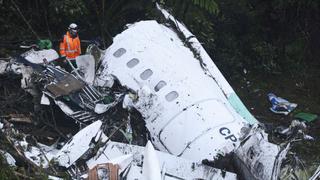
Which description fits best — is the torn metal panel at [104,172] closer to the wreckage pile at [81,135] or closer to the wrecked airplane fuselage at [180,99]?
the wreckage pile at [81,135]

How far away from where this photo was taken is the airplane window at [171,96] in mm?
7855

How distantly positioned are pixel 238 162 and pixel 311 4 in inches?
221

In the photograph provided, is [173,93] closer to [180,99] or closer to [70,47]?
[180,99]

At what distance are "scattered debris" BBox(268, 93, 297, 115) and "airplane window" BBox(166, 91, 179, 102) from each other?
3026 mm

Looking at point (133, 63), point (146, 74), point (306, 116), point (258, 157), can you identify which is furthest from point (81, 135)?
point (306, 116)

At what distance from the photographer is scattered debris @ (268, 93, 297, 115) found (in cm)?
1020

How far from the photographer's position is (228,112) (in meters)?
7.77

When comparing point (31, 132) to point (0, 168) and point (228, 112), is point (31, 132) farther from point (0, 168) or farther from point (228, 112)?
point (228, 112)

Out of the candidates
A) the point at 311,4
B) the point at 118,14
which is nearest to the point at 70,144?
the point at 118,14

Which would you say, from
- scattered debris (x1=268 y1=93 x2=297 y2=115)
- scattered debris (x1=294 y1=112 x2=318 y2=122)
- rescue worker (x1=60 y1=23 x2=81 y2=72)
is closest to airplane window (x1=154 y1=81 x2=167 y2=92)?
rescue worker (x1=60 y1=23 x2=81 y2=72)

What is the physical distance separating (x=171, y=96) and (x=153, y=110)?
332 mm

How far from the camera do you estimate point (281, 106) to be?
33.6 feet

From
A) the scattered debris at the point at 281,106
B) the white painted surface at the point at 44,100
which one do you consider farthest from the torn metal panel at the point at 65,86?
the scattered debris at the point at 281,106

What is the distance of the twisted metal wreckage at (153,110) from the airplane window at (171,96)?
1 cm
